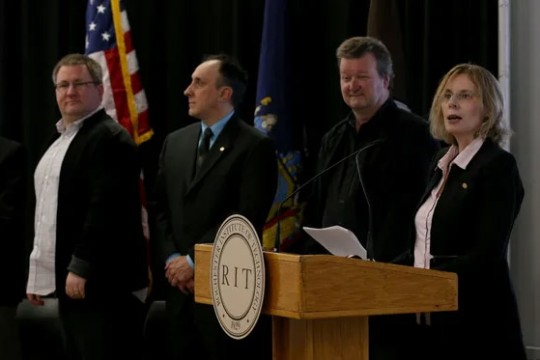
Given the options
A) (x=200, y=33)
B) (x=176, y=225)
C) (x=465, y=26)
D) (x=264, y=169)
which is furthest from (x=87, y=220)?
(x=465, y=26)

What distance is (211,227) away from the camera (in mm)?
3938

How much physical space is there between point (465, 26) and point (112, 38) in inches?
73.3

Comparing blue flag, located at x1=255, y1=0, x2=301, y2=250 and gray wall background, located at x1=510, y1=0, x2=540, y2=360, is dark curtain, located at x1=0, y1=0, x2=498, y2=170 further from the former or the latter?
gray wall background, located at x1=510, y1=0, x2=540, y2=360

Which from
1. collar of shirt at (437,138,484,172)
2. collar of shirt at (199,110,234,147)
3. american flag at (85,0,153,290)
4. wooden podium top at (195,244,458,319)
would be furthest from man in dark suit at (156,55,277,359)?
wooden podium top at (195,244,458,319)

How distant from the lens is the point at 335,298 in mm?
2188

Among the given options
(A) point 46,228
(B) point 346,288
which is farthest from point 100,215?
(B) point 346,288

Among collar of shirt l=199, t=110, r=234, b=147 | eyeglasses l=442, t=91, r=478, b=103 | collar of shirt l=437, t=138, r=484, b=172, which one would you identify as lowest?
collar of shirt l=437, t=138, r=484, b=172

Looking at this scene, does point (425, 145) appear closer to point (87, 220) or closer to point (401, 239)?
point (401, 239)

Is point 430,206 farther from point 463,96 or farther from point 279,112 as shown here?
point 279,112

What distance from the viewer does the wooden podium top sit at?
214 cm

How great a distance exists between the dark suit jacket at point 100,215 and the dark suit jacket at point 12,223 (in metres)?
0.46

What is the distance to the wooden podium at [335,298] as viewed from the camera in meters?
2.15

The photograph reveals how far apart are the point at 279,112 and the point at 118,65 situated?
98 cm

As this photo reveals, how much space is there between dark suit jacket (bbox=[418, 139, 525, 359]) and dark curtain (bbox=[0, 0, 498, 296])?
1.36 meters
